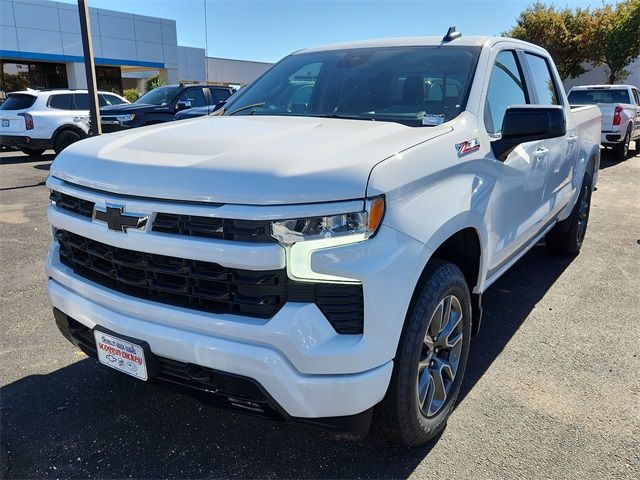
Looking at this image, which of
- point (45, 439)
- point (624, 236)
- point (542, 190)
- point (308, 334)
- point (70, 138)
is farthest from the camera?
point (70, 138)

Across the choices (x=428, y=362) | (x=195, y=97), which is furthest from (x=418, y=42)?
(x=195, y=97)

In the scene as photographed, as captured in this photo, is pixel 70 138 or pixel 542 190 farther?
pixel 70 138

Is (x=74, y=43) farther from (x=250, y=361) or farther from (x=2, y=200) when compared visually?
(x=250, y=361)

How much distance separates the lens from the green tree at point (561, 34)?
1164 inches

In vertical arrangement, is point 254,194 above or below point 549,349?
above

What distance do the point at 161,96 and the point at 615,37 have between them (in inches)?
950

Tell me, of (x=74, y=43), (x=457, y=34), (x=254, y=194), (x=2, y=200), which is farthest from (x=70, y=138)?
(x=74, y=43)

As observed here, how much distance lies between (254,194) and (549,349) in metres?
2.54

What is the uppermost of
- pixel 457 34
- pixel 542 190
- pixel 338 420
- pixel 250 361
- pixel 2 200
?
pixel 457 34

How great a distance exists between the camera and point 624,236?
629 cm

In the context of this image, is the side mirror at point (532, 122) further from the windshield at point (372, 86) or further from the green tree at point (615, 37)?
the green tree at point (615, 37)

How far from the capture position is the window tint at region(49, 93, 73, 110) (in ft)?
42.8

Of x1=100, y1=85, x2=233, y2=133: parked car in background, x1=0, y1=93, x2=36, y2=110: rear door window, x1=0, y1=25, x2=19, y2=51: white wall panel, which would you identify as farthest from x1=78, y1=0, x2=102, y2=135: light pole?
x1=0, y1=25, x2=19, y2=51: white wall panel

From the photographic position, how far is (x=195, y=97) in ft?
42.8
